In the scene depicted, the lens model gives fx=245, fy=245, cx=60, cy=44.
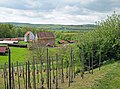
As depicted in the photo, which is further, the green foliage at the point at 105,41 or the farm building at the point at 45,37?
the farm building at the point at 45,37

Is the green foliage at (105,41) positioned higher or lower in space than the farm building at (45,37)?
higher

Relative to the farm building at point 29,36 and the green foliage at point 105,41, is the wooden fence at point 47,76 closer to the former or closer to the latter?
the green foliage at point 105,41

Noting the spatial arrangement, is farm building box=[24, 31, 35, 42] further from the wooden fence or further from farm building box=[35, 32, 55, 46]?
the wooden fence

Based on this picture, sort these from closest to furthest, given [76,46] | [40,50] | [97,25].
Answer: [76,46]
[97,25]
[40,50]

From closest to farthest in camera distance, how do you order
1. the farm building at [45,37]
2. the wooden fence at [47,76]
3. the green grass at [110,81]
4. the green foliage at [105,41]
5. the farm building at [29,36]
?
the wooden fence at [47,76], the green grass at [110,81], the green foliage at [105,41], the farm building at [45,37], the farm building at [29,36]

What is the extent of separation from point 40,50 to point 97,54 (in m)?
15.5

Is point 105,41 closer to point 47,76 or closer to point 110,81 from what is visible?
point 110,81

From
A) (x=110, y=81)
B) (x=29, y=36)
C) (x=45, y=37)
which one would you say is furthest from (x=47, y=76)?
(x=29, y=36)

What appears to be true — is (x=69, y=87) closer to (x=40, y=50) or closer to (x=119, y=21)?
(x=119, y=21)

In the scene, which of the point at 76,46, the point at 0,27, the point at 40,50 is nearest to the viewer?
the point at 76,46

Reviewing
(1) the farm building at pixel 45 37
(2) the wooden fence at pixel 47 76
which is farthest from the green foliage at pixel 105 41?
(1) the farm building at pixel 45 37

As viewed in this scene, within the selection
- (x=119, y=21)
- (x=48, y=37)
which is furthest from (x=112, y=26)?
(x=48, y=37)

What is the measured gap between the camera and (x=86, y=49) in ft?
93.2

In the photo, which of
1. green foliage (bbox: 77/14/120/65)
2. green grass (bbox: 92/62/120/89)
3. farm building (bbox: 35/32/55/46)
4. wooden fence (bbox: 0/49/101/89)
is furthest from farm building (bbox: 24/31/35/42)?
green grass (bbox: 92/62/120/89)
